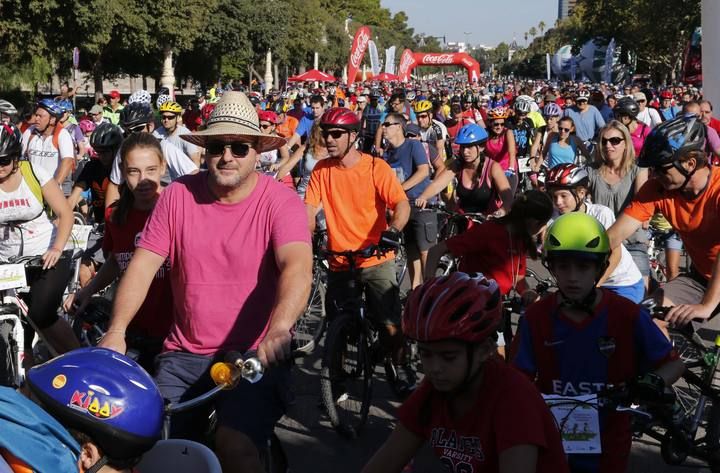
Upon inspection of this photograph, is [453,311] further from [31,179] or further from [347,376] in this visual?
[31,179]

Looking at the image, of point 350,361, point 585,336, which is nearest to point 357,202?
point 350,361

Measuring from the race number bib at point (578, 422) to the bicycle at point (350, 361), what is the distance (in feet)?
10.0

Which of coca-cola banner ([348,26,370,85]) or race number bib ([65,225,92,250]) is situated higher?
coca-cola banner ([348,26,370,85])

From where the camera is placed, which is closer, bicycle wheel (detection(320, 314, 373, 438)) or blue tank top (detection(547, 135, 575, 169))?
bicycle wheel (detection(320, 314, 373, 438))

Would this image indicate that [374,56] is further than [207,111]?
Yes

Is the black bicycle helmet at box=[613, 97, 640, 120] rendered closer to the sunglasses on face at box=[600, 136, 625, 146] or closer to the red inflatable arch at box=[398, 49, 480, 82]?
the sunglasses on face at box=[600, 136, 625, 146]

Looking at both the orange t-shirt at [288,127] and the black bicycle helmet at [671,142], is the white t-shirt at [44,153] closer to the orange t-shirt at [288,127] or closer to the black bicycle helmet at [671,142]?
the orange t-shirt at [288,127]

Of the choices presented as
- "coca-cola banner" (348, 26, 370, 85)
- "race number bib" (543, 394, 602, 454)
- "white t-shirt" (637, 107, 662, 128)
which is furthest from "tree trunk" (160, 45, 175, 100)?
"race number bib" (543, 394, 602, 454)

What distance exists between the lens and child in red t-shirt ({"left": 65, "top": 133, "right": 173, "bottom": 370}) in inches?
191

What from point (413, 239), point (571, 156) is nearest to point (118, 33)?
point (571, 156)

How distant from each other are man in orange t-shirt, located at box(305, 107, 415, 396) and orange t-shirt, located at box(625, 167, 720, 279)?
1.62m

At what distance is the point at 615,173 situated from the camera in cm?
849

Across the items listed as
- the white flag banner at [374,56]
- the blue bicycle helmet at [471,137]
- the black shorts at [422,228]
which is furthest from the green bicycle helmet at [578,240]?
the white flag banner at [374,56]

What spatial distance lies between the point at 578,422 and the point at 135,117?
6153 millimetres
